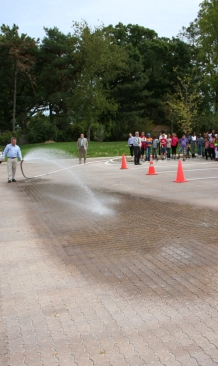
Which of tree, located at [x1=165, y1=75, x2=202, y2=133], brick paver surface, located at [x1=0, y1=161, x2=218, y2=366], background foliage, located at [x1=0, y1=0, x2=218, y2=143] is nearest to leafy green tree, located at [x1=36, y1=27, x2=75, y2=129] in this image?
background foliage, located at [x1=0, y1=0, x2=218, y2=143]

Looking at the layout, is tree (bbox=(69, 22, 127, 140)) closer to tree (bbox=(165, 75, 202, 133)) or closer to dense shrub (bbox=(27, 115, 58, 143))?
dense shrub (bbox=(27, 115, 58, 143))

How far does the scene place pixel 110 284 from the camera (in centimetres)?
605

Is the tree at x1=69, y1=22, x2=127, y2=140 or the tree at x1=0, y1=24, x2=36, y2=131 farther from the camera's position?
the tree at x1=0, y1=24, x2=36, y2=131

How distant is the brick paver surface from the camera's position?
4.30m

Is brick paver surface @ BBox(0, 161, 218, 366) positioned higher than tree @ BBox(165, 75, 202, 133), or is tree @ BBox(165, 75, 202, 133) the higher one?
tree @ BBox(165, 75, 202, 133)

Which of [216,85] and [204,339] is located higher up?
[216,85]

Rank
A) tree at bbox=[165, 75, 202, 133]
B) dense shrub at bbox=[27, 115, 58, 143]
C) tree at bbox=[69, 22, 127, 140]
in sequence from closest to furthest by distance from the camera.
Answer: tree at bbox=[165, 75, 202, 133]
tree at bbox=[69, 22, 127, 140]
dense shrub at bbox=[27, 115, 58, 143]

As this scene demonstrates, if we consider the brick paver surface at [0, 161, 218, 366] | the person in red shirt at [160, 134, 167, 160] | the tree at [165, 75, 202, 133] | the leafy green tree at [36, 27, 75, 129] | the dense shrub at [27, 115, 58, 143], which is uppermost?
the leafy green tree at [36, 27, 75, 129]

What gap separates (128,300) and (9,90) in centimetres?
6848

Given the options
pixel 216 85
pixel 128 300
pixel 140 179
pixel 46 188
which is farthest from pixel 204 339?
pixel 216 85

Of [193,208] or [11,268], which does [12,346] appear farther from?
[193,208]

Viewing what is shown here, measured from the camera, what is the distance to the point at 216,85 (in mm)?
57469

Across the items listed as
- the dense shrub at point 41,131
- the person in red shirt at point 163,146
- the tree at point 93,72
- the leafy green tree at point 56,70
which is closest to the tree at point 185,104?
the tree at point 93,72

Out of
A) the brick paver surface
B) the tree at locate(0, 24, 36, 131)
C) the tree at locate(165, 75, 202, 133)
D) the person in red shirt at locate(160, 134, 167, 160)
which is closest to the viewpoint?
the brick paver surface
